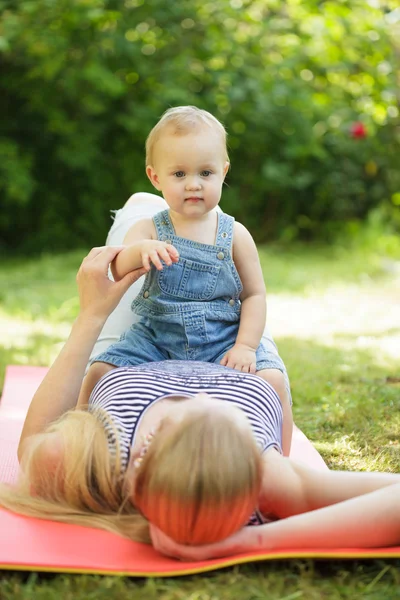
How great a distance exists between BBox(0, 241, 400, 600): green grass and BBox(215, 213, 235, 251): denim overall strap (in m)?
0.83

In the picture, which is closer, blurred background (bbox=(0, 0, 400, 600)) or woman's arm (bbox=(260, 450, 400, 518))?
→ woman's arm (bbox=(260, 450, 400, 518))

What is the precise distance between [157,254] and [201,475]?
779 mm

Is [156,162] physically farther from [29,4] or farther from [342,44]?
[342,44]

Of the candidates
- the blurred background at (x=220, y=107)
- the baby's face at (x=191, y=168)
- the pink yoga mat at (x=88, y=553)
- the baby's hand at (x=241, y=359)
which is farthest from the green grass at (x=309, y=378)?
the baby's face at (x=191, y=168)

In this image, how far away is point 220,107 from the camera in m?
8.24

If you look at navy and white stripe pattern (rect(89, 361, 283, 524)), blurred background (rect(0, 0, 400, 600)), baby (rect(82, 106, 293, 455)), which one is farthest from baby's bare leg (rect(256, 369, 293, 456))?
blurred background (rect(0, 0, 400, 600))

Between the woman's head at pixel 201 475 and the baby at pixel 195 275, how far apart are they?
67cm

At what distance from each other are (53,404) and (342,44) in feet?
22.8

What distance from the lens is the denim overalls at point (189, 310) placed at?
2516mm

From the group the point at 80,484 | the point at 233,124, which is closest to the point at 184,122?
the point at 80,484

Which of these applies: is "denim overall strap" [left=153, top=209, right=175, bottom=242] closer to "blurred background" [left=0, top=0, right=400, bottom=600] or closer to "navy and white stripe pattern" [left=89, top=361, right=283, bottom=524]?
"navy and white stripe pattern" [left=89, top=361, right=283, bottom=524]

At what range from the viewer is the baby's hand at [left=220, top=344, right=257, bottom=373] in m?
2.43

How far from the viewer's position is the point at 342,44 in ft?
27.2

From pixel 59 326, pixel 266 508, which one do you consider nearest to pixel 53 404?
pixel 266 508
